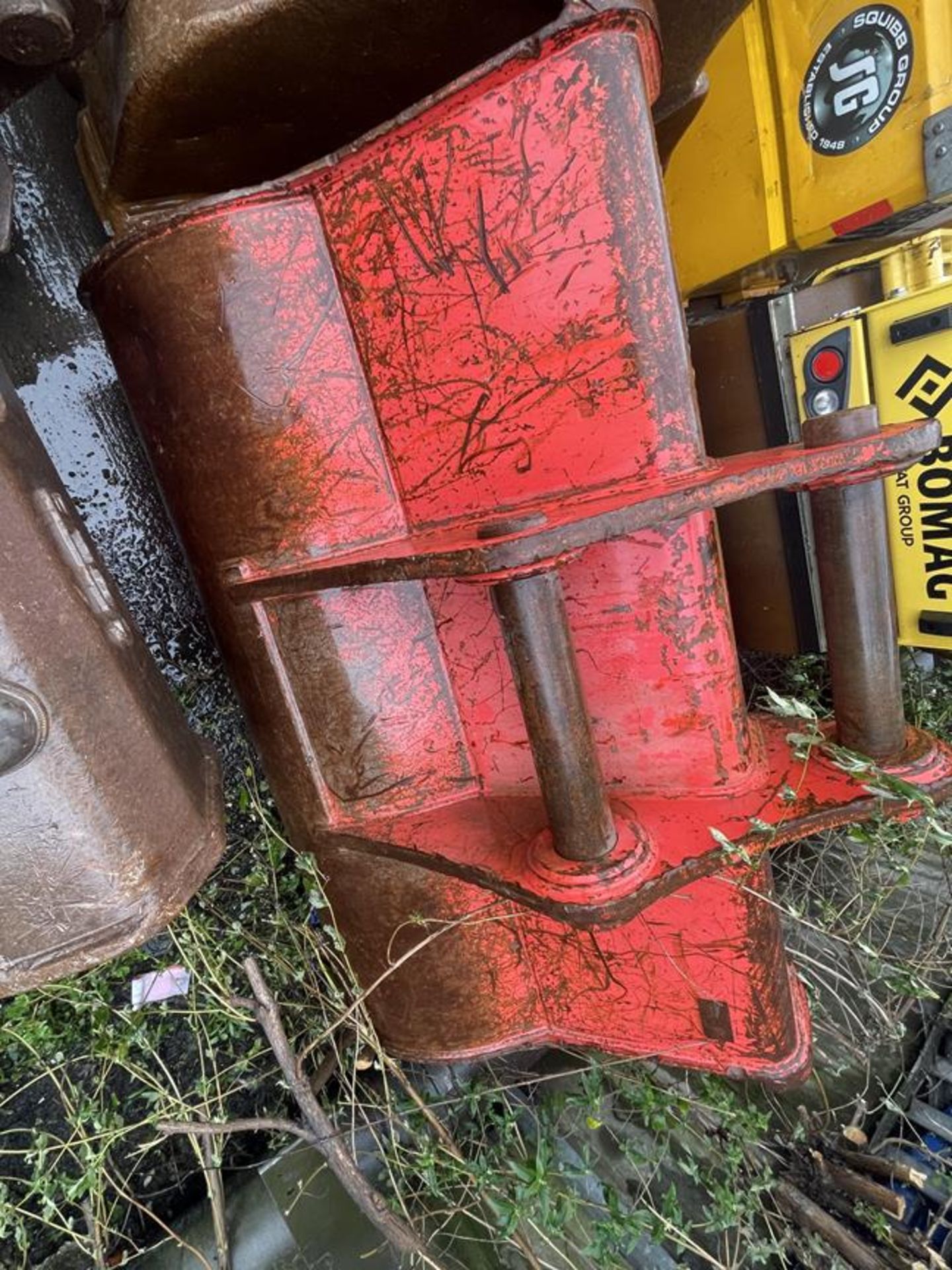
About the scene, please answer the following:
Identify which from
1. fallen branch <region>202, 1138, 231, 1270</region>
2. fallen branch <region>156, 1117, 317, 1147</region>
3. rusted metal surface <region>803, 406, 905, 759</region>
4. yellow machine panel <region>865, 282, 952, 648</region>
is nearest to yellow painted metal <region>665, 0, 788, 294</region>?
yellow machine panel <region>865, 282, 952, 648</region>

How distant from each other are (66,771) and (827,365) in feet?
8.33

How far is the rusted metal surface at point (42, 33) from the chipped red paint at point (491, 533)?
0.84 feet

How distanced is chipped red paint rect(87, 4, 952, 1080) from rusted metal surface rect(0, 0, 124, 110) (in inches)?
10.1

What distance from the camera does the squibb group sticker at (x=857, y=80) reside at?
184 cm

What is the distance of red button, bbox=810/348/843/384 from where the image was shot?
2.21m

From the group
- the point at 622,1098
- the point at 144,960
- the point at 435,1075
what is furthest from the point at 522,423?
the point at 622,1098

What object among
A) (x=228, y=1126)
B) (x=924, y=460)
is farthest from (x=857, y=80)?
(x=228, y=1126)

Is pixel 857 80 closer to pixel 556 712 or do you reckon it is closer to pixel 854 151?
pixel 854 151

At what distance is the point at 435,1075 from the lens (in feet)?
7.95

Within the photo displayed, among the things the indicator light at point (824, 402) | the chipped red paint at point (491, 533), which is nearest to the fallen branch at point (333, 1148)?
the chipped red paint at point (491, 533)

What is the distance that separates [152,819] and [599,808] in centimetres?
81

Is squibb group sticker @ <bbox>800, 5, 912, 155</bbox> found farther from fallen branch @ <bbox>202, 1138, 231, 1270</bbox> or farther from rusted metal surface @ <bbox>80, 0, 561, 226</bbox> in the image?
fallen branch @ <bbox>202, 1138, 231, 1270</bbox>

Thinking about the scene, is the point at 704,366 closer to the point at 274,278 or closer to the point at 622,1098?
the point at 274,278

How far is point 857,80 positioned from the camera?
6.41ft
